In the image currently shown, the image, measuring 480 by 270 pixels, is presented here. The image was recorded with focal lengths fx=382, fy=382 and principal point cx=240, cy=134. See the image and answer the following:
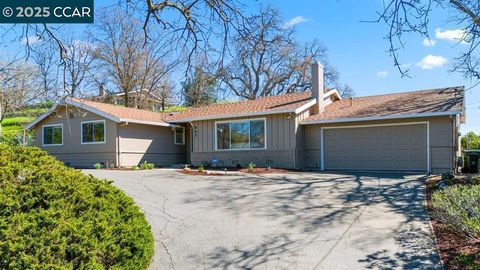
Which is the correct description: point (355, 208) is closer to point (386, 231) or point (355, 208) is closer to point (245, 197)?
point (386, 231)

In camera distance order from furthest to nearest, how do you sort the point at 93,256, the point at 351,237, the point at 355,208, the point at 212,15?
the point at 355,208 < the point at 351,237 < the point at 212,15 < the point at 93,256

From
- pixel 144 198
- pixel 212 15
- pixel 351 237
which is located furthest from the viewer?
pixel 144 198

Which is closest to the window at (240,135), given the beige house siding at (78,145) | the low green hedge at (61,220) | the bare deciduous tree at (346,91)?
the beige house siding at (78,145)

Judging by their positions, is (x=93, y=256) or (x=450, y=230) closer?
(x=93, y=256)

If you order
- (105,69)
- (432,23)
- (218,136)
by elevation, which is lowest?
(218,136)

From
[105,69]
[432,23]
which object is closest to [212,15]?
[432,23]

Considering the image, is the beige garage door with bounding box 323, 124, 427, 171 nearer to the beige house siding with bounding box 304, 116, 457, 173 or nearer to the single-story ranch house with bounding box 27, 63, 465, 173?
the single-story ranch house with bounding box 27, 63, 465, 173

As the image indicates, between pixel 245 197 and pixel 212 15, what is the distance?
5.62m

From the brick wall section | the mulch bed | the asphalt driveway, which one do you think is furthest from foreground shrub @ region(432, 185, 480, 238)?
the brick wall section

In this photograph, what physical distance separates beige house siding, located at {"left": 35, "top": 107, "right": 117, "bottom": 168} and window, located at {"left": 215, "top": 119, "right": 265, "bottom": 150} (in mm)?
5643

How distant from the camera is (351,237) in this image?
6.87 m

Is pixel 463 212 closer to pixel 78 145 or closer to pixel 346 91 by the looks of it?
pixel 78 145

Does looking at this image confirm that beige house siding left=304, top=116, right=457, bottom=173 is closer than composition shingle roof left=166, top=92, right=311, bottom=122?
Yes

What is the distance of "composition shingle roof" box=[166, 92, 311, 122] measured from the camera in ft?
61.7
